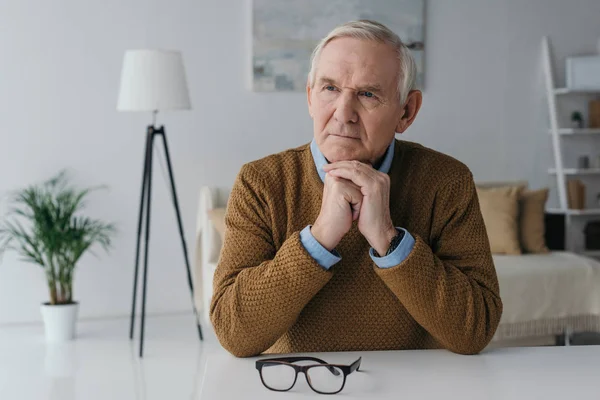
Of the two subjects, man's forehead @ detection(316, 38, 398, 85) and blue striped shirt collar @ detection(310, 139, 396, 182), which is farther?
blue striped shirt collar @ detection(310, 139, 396, 182)

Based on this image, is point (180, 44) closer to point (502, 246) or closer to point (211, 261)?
point (211, 261)

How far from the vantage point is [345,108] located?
145 cm

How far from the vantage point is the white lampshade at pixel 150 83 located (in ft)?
13.2

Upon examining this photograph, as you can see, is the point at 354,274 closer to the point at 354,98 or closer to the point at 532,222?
the point at 354,98

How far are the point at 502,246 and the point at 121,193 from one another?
228 centimetres

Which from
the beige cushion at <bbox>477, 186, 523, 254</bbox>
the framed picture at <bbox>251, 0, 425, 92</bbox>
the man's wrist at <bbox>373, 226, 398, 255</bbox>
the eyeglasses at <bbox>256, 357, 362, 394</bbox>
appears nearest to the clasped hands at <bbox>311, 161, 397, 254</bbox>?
the man's wrist at <bbox>373, 226, 398, 255</bbox>

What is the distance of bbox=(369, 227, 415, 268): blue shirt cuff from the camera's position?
1374 mm

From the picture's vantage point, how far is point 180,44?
483cm

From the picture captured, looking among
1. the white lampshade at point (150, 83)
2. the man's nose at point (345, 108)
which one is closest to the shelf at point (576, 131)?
the white lampshade at point (150, 83)

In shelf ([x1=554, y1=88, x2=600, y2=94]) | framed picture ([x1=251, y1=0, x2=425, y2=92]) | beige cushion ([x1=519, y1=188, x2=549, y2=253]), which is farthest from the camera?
shelf ([x1=554, y1=88, x2=600, y2=94])

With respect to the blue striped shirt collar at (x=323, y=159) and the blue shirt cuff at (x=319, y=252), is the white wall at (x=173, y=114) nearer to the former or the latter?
the blue striped shirt collar at (x=323, y=159)

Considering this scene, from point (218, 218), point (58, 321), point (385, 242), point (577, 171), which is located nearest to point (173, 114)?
point (218, 218)

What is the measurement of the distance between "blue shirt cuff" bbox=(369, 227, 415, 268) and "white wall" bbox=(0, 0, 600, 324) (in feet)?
11.8

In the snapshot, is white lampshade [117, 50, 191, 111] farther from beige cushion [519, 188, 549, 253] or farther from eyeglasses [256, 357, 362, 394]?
eyeglasses [256, 357, 362, 394]
